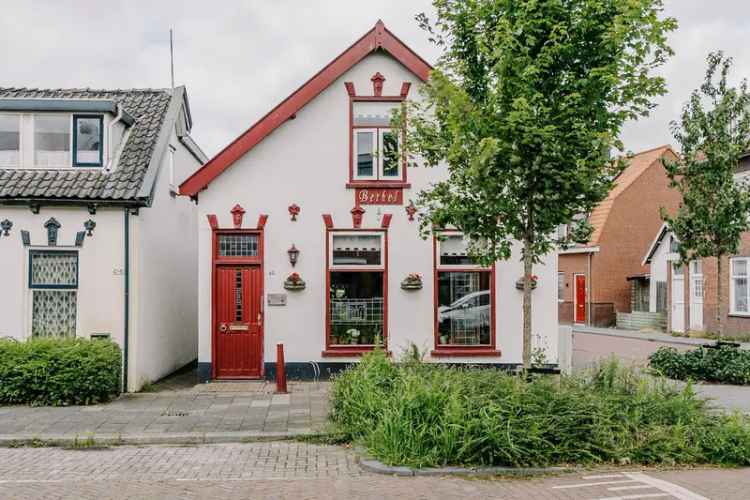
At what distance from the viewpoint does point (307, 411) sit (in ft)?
38.7

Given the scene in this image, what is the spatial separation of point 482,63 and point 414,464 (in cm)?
551

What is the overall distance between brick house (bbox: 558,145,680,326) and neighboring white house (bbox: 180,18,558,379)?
2173 centimetres

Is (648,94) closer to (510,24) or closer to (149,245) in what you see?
(510,24)

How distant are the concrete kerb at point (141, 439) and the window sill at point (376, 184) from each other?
19.4 feet

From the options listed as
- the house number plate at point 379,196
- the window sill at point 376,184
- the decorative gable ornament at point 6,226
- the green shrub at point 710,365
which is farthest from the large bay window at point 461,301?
the decorative gable ornament at point 6,226

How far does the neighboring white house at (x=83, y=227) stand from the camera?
1386 cm

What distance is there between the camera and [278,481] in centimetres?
802

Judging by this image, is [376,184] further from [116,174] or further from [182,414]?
[182,414]

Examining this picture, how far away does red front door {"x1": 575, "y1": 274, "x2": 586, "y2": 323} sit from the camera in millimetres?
36969

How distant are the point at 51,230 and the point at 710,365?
44.0 feet

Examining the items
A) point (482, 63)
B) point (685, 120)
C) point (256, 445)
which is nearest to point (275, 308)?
point (256, 445)

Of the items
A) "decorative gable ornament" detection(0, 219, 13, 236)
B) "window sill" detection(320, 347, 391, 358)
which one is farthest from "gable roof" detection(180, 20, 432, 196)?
"window sill" detection(320, 347, 391, 358)

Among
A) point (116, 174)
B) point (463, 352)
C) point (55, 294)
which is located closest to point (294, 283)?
point (463, 352)

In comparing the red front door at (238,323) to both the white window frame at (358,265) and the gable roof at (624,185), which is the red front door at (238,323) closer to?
the white window frame at (358,265)
